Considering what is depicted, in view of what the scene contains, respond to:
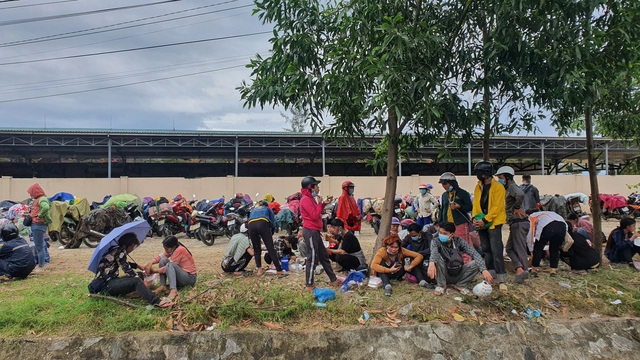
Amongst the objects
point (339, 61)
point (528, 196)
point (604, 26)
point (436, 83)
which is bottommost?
point (528, 196)

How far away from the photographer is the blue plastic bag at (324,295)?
17.1 ft

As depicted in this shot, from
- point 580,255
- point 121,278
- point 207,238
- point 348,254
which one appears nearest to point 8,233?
point 121,278

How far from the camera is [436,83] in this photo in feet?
15.6

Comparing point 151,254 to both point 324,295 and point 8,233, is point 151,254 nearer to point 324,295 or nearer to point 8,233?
point 8,233

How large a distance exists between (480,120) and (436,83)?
957 millimetres

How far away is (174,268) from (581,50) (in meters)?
5.95

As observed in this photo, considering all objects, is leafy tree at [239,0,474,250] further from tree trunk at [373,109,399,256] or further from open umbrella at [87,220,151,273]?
open umbrella at [87,220,151,273]

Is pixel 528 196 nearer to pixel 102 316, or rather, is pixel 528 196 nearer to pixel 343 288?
pixel 343 288

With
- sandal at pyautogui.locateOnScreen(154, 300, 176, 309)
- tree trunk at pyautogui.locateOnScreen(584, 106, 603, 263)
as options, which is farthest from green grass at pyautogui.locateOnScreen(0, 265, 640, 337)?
tree trunk at pyautogui.locateOnScreen(584, 106, 603, 263)

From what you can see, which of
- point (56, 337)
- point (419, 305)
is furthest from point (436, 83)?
Result: point (56, 337)

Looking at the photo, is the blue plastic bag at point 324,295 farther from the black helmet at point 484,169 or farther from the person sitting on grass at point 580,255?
the person sitting on grass at point 580,255

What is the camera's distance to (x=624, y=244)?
6824mm

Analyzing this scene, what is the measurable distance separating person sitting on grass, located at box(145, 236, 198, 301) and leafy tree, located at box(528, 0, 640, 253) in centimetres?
529

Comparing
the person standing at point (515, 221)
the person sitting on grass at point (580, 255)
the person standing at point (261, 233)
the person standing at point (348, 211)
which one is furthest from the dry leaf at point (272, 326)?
the person sitting on grass at point (580, 255)
